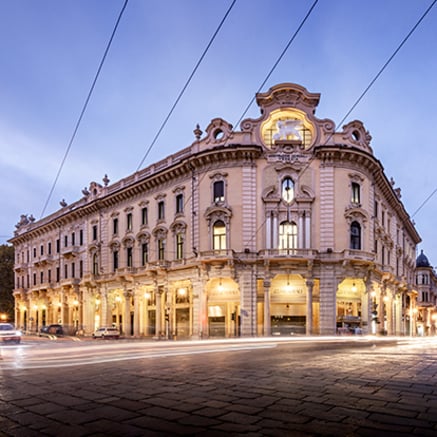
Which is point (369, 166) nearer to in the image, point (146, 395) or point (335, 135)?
point (335, 135)

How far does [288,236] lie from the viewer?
35.3 metres

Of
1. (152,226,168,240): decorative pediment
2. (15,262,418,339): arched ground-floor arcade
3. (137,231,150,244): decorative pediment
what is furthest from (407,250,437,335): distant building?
(152,226,168,240): decorative pediment

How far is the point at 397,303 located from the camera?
5006 cm

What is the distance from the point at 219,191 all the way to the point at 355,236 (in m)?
10.3

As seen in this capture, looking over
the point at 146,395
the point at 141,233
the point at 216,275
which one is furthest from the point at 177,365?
the point at 141,233

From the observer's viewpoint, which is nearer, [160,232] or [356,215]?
[356,215]

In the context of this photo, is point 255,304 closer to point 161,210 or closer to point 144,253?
point 161,210

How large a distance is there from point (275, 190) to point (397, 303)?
22.8 metres

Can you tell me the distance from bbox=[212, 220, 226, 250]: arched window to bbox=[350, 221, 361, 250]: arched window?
911 cm

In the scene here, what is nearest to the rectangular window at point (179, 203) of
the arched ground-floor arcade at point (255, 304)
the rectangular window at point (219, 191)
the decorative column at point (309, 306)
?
the rectangular window at point (219, 191)

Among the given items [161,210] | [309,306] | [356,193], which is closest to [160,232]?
[161,210]

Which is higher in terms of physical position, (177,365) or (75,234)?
(75,234)

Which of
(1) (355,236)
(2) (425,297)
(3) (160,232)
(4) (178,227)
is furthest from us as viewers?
(2) (425,297)

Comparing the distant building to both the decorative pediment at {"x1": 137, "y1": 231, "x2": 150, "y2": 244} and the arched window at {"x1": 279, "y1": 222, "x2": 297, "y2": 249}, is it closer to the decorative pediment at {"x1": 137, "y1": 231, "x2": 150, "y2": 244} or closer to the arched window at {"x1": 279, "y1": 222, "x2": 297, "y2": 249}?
the arched window at {"x1": 279, "y1": 222, "x2": 297, "y2": 249}
